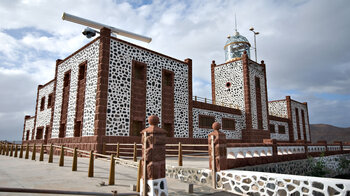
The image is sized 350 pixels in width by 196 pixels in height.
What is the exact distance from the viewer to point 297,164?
11336 millimetres

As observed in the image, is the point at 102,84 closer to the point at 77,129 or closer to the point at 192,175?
the point at 77,129

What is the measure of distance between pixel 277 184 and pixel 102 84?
29.0 feet

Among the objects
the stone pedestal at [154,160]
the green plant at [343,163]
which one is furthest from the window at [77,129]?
the green plant at [343,163]

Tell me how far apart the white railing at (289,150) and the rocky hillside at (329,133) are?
42902 millimetres

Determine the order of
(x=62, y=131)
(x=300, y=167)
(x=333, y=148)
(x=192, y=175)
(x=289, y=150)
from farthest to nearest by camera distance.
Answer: (x=333, y=148) → (x=62, y=131) → (x=300, y=167) → (x=289, y=150) → (x=192, y=175)

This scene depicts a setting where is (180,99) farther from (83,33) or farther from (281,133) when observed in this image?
(281,133)

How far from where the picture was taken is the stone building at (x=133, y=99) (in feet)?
38.1

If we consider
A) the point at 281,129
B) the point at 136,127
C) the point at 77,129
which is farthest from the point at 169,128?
the point at 281,129

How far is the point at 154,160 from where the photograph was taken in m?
4.89

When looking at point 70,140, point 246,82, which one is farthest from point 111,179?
point 246,82

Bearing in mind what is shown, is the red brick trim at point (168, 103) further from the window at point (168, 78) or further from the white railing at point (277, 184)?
the white railing at point (277, 184)

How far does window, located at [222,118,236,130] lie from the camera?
1792 cm

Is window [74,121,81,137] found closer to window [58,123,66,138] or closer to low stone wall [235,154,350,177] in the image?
window [58,123,66,138]

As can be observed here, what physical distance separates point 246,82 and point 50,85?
53.8 feet
